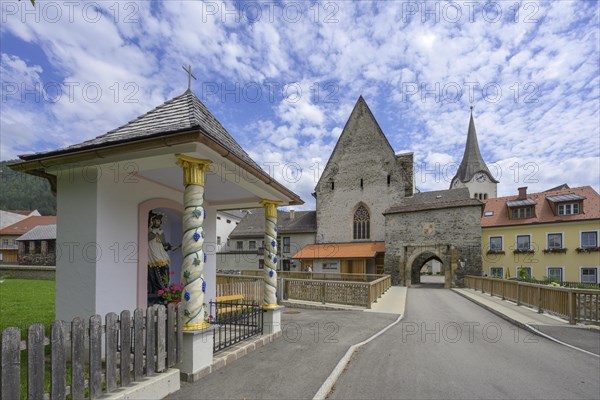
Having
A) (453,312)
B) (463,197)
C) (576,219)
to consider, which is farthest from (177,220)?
(576,219)

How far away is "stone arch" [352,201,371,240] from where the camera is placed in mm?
35500

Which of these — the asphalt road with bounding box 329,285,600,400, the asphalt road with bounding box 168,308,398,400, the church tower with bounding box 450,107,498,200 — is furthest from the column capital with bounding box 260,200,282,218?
the church tower with bounding box 450,107,498,200

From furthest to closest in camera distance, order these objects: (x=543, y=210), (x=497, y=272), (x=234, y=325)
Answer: (x=497, y=272), (x=543, y=210), (x=234, y=325)

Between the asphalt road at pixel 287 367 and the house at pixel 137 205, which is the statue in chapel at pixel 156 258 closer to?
the house at pixel 137 205

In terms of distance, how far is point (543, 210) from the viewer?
3189 centimetres

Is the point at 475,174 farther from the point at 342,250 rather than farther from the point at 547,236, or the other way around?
the point at 342,250

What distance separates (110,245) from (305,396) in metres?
4.05

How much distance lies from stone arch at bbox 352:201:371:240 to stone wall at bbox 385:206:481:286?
3968 millimetres

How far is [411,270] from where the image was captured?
30.5 m

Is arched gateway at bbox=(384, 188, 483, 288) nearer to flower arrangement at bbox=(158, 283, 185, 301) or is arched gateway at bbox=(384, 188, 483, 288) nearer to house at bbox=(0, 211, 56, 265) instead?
flower arrangement at bbox=(158, 283, 185, 301)

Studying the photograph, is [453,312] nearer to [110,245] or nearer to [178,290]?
[178,290]

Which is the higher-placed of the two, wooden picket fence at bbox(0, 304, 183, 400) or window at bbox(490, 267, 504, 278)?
wooden picket fence at bbox(0, 304, 183, 400)

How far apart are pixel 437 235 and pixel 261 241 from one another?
19602 millimetres

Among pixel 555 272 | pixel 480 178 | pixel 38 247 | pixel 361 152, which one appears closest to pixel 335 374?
pixel 555 272
